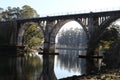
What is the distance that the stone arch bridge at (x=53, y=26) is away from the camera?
69125 millimetres

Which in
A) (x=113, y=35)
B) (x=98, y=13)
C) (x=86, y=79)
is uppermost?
(x=98, y=13)

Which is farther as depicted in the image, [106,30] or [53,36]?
[53,36]

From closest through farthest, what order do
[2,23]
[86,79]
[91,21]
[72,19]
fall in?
[86,79], [91,21], [72,19], [2,23]

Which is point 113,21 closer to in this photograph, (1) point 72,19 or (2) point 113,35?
(2) point 113,35

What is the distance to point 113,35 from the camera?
67.2m

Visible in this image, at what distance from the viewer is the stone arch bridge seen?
69125mm

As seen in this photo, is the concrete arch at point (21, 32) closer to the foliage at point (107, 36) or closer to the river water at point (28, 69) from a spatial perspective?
the foliage at point (107, 36)

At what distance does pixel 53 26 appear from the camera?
8581cm

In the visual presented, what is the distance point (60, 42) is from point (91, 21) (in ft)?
414

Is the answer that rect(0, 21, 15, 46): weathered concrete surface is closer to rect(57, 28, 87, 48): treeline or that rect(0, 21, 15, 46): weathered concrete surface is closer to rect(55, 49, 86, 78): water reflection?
rect(55, 49, 86, 78): water reflection

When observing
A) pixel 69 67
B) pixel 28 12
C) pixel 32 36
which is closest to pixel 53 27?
pixel 32 36

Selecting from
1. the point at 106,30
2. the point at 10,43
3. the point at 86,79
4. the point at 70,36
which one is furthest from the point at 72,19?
the point at 70,36

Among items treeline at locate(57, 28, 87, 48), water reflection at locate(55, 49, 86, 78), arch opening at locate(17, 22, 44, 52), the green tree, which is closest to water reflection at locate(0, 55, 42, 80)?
water reflection at locate(55, 49, 86, 78)

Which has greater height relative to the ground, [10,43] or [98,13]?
[98,13]
